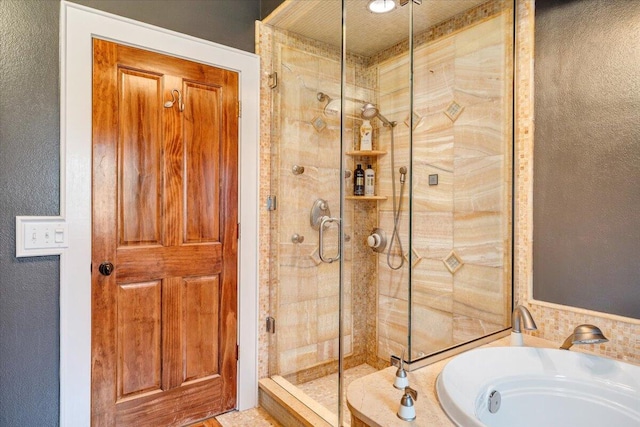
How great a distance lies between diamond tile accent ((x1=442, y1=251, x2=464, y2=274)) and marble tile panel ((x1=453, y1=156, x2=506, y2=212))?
0.26m

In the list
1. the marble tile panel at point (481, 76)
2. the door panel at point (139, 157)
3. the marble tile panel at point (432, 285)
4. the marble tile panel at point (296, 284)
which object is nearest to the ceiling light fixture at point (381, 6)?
the marble tile panel at point (481, 76)

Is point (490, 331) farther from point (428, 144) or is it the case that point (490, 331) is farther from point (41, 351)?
point (41, 351)

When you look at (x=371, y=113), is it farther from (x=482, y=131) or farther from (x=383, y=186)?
(x=482, y=131)

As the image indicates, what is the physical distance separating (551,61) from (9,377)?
282cm

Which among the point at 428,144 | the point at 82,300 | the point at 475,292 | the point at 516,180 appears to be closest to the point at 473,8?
the point at 428,144

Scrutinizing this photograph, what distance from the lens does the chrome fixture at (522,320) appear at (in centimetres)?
148

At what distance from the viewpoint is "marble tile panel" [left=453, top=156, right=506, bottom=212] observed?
1.92 meters

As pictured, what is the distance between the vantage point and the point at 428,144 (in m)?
1.90

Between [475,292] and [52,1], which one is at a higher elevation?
[52,1]

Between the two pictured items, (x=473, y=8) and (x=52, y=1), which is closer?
(x=52, y=1)

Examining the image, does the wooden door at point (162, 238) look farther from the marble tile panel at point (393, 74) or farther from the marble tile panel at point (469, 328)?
the marble tile panel at point (469, 328)

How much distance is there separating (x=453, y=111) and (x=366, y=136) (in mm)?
541

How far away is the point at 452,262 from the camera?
1.96 meters

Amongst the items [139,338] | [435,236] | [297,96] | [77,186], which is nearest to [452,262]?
[435,236]
